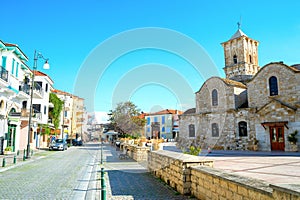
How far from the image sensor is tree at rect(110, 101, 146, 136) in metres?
41.0

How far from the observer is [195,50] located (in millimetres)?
11719

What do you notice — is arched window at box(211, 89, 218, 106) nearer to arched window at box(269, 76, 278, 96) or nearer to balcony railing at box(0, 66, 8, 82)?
arched window at box(269, 76, 278, 96)

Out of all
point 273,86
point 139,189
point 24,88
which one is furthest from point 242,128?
point 24,88

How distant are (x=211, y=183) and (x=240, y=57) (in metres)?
36.1

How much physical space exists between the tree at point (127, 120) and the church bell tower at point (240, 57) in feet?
55.1

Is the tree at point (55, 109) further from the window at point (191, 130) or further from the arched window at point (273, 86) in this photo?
the arched window at point (273, 86)

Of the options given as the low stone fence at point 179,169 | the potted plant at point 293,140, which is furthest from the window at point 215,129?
the low stone fence at point 179,169

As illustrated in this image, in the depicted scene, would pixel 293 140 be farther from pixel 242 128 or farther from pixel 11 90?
pixel 11 90

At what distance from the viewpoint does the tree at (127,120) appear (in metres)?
41.0

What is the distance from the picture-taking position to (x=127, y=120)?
4159cm

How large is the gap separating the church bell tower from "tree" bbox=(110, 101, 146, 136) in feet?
55.1

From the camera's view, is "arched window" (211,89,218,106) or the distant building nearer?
"arched window" (211,89,218,106)

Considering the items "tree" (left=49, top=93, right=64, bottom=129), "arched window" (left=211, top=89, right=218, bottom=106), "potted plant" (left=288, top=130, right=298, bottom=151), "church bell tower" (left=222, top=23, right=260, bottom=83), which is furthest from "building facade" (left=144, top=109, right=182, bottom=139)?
"potted plant" (left=288, top=130, right=298, bottom=151)

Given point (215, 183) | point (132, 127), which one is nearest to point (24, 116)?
point (132, 127)
